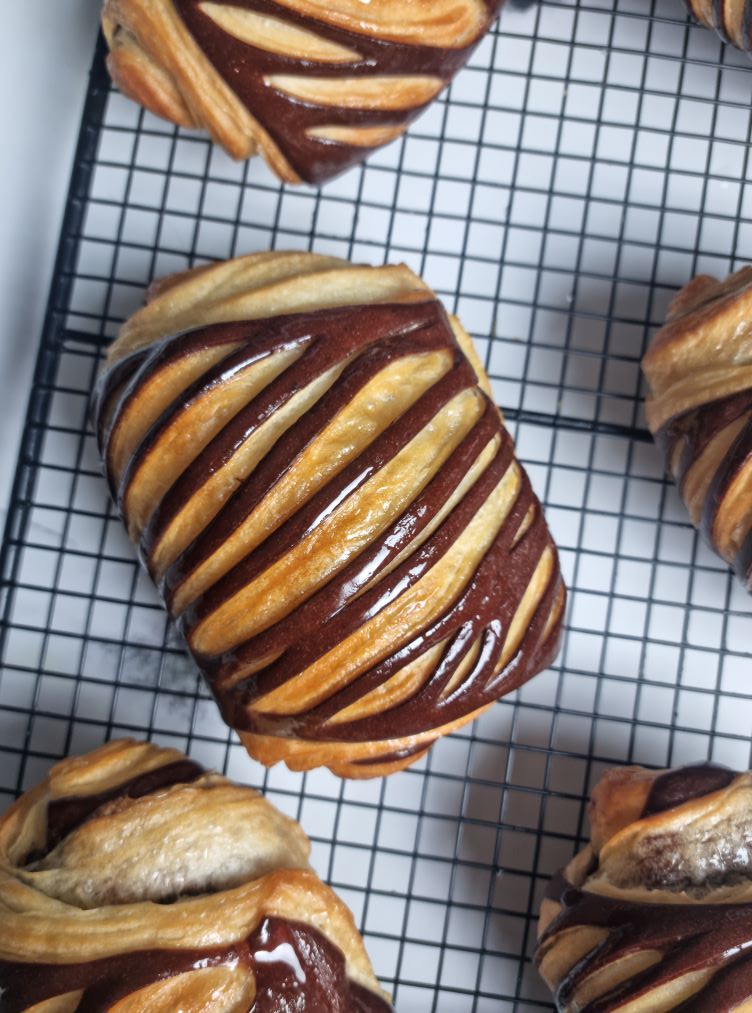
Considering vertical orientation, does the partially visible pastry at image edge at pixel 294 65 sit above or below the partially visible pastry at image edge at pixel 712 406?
above

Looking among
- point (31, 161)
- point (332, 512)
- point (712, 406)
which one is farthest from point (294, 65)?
point (712, 406)

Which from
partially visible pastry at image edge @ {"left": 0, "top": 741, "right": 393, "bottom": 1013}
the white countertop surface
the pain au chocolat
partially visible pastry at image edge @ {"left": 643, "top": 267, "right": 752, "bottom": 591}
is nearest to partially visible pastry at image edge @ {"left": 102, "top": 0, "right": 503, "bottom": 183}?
the white countertop surface

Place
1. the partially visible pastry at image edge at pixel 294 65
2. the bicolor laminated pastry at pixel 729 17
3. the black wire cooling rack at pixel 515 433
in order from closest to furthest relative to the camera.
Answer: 1. the partially visible pastry at image edge at pixel 294 65
2. the bicolor laminated pastry at pixel 729 17
3. the black wire cooling rack at pixel 515 433

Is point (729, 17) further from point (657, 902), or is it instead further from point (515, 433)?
point (657, 902)

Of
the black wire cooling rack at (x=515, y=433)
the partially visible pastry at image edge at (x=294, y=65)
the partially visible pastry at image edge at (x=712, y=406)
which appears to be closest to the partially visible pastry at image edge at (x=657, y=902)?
the black wire cooling rack at (x=515, y=433)

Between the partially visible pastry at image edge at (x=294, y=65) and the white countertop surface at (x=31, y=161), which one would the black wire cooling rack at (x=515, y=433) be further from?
the partially visible pastry at image edge at (x=294, y=65)

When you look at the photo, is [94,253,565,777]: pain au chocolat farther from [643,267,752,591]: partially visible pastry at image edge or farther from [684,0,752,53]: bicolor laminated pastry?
[684,0,752,53]: bicolor laminated pastry
